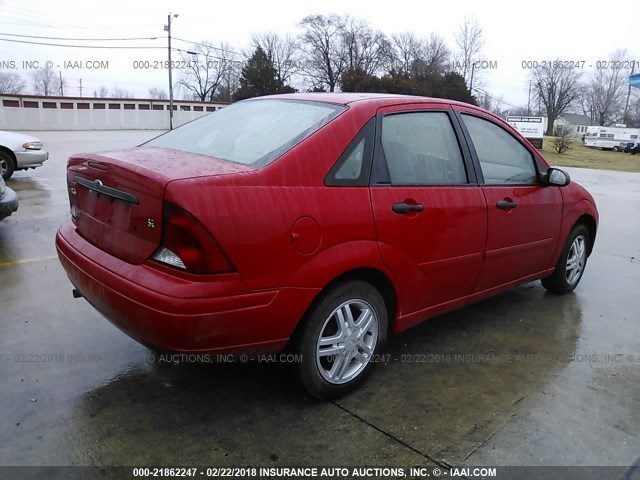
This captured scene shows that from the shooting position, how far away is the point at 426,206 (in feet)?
9.86

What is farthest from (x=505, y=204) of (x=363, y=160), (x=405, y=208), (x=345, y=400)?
(x=345, y=400)

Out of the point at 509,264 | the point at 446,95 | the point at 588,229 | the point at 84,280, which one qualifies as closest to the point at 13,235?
the point at 84,280

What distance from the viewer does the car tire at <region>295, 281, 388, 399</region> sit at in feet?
Result: 8.55

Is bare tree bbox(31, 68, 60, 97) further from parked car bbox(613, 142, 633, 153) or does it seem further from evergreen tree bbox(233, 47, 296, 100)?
parked car bbox(613, 142, 633, 153)

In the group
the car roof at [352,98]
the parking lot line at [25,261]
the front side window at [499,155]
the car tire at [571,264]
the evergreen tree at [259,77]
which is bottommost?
the parking lot line at [25,261]

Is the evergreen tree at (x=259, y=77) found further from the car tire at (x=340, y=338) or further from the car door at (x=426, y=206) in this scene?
the car tire at (x=340, y=338)

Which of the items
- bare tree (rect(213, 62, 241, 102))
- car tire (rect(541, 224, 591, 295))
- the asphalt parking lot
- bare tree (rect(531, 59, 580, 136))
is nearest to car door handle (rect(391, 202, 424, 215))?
the asphalt parking lot

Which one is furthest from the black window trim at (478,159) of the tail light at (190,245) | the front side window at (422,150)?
the tail light at (190,245)

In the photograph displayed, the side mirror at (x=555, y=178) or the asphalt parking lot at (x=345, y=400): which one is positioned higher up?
the side mirror at (x=555, y=178)

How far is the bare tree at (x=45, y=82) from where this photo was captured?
80.1m

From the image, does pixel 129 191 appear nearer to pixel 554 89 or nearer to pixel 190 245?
pixel 190 245

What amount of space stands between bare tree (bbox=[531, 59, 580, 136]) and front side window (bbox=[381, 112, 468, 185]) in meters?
83.2

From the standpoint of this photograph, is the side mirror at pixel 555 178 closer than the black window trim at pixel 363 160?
No

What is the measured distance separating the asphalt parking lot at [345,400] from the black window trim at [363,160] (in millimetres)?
1103
